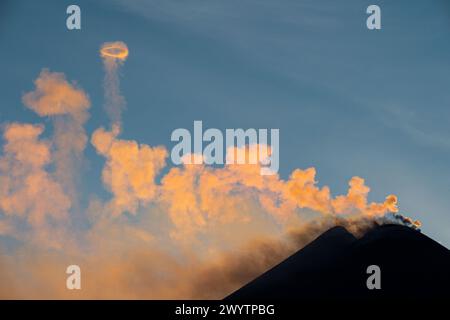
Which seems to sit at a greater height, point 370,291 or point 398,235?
point 398,235

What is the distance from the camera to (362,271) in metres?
144

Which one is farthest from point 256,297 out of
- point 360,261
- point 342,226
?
point 342,226

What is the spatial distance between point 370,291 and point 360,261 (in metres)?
27.9

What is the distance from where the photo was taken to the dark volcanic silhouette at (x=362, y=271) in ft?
415

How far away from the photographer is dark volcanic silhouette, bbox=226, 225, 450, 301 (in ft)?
415
